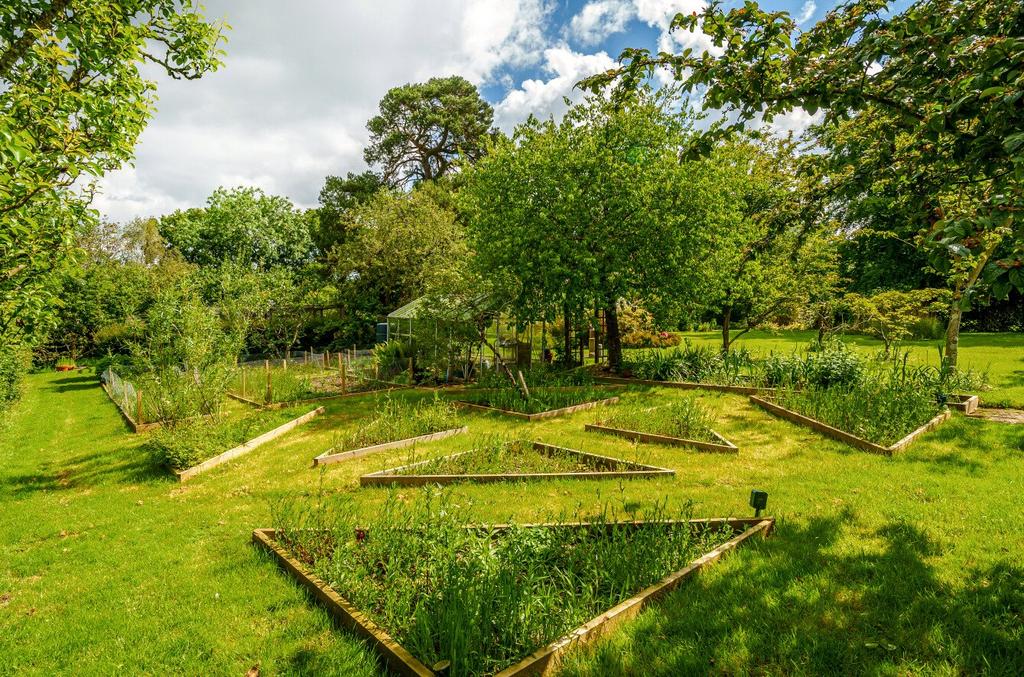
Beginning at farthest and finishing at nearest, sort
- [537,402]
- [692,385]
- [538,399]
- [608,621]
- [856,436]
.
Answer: [692,385]
[538,399]
[537,402]
[856,436]
[608,621]

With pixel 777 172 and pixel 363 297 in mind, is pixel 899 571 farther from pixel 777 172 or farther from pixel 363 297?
pixel 363 297

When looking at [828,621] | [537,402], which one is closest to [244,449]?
[537,402]

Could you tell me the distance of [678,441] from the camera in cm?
799

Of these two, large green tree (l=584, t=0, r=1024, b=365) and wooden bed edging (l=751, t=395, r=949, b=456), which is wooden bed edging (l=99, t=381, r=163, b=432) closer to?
large green tree (l=584, t=0, r=1024, b=365)

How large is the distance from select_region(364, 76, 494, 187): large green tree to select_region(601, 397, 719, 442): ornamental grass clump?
1093 inches

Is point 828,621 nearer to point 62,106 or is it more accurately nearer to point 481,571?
point 481,571

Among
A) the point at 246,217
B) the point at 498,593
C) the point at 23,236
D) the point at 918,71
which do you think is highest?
the point at 246,217

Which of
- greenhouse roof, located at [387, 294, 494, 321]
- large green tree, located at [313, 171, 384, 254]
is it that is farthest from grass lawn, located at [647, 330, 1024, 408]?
large green tree, located at [313, 171, 384, 254]

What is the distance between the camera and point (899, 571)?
3.94 meters

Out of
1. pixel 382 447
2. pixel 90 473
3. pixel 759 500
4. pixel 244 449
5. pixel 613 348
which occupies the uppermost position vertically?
pixel 613 348

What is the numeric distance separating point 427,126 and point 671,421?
31873mm

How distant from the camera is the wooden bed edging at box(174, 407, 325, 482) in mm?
7805

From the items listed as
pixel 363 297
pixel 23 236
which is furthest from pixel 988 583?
pixel 363 297

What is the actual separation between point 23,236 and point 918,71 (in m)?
9.57
